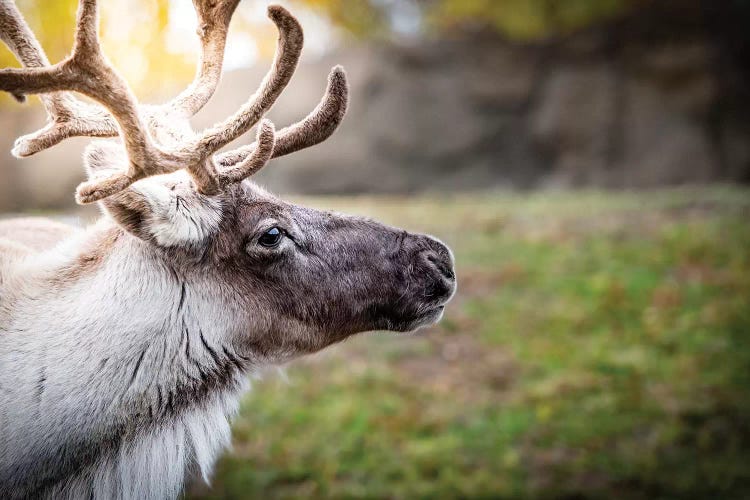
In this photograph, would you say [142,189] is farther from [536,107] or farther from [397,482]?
[536,107]

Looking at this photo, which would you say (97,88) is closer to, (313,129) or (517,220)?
(313,129)

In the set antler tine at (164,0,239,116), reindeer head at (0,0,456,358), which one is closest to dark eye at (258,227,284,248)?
reindeer head at (0,0,456,358)

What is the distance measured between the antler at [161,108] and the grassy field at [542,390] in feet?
3.31

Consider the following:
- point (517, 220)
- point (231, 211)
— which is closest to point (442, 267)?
point (231, 211)

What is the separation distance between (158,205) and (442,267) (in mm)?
1066

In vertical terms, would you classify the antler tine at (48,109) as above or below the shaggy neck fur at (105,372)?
above

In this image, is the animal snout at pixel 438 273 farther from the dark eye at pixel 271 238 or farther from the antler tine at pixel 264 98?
the antler tine at pixel 264 98

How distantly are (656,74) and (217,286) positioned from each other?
445 inches

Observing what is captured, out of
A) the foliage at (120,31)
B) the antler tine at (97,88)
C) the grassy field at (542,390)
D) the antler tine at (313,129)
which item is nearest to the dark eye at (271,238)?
the antler tine at (313,129)

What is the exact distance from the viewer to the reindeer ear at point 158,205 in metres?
2.03

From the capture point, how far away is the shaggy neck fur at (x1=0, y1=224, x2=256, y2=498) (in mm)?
2039

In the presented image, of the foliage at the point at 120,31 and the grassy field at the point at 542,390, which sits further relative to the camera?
the foliage at the point at 120,31

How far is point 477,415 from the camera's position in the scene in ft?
15.2

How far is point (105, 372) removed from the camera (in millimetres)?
2088
